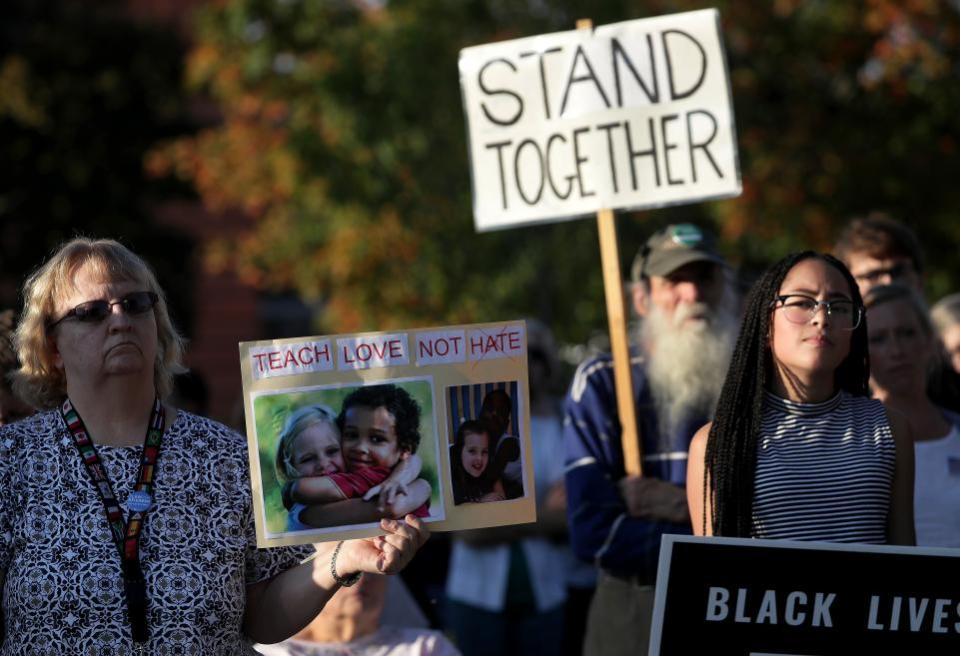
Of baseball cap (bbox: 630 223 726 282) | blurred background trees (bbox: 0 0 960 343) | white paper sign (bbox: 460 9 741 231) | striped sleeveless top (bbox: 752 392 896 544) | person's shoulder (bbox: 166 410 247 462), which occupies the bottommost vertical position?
striped sleeveless top (bbox: 752 392 896 544)

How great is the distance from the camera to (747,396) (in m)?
3.94

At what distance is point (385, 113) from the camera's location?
611 inches

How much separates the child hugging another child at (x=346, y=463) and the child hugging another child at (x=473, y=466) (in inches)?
4.2

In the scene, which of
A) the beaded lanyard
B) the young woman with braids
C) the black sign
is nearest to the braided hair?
the young woman with braids

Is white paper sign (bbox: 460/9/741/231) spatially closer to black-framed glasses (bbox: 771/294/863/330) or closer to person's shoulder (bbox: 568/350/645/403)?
person's shoulder (bbox: 568/350/645/403)

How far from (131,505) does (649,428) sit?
1.83 metres

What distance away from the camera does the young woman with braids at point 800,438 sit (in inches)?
149

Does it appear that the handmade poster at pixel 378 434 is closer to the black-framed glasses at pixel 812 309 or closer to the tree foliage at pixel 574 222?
the black-framed glasses at pixel 812 309

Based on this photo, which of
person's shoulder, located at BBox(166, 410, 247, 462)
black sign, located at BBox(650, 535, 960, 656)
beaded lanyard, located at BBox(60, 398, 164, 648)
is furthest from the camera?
person's shoulder, located at BBox(166, 410, 247, 462)

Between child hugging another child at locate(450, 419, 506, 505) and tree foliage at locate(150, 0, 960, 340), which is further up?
tree foliage at locate(150, 0, 960, 340)

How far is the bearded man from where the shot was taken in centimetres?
465

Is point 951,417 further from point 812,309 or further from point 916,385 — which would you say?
point 812,309

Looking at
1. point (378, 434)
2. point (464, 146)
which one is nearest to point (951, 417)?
point (378, 434)

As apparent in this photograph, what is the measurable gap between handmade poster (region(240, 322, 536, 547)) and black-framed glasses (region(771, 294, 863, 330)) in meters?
0.74
